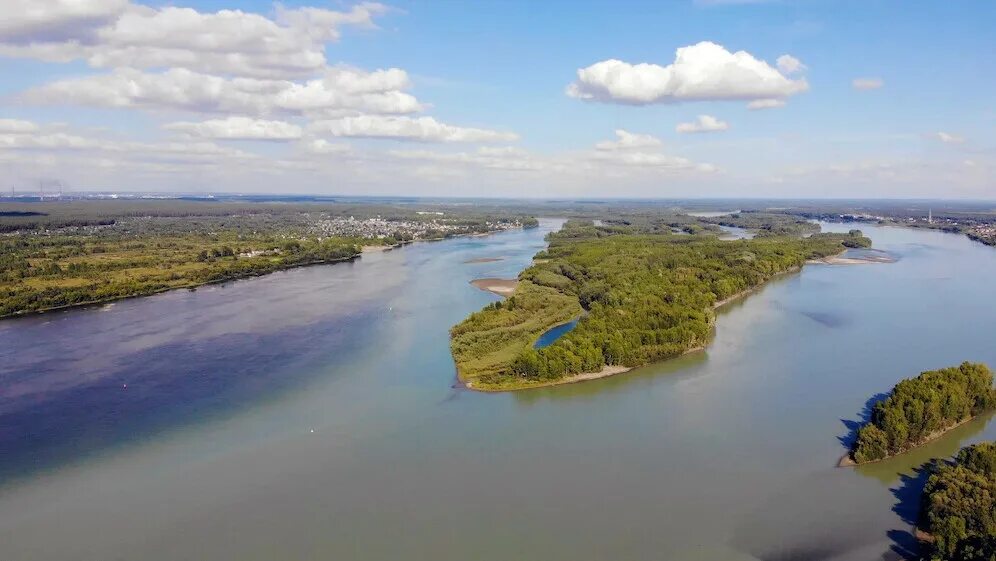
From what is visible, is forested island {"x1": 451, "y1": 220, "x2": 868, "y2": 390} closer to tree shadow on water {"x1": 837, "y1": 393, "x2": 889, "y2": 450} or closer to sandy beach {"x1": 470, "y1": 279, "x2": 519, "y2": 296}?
sandy beach {"x1": 470, "y1": 279, "x2": 519, "y2": 296}

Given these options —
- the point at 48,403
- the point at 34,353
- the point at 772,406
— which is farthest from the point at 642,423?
the point at 34,353

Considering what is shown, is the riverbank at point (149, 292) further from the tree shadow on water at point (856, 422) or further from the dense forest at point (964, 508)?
the dense forest at point (964, 508)

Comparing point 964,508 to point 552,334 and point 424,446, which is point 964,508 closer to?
point 424,446

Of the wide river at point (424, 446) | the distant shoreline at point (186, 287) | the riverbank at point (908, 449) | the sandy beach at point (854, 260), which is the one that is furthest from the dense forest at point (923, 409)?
the distant shoreline at point (186, 287)

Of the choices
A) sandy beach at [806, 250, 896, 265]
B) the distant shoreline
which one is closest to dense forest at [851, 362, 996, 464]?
sandy beach at [806, 250, 896, 265]

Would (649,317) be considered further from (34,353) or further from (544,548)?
(34,353)

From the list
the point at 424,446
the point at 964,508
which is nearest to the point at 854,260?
the point at 964,508
